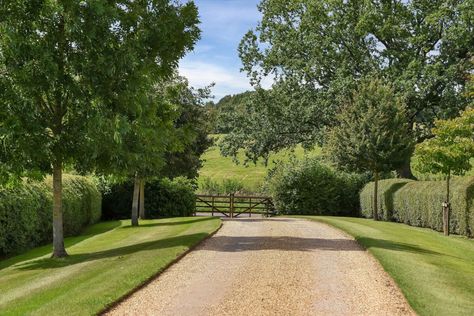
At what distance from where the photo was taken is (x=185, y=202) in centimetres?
3525

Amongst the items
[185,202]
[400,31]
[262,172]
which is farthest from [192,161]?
[262,172]

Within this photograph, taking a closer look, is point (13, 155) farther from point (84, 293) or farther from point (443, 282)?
point (443, 282)

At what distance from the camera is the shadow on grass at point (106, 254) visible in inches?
590

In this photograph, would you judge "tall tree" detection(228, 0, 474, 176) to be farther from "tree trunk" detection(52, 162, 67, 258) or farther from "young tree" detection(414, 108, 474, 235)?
"tree trunk" detection(52, 162, 67, 258)

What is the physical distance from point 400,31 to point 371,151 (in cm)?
915

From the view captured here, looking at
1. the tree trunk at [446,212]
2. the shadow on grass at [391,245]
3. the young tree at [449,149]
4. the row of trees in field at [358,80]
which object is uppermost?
the row of trees in field at [358,80]

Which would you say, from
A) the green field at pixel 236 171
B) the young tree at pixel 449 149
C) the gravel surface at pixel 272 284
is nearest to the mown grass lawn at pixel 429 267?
the gravel surface at pixel 272 284

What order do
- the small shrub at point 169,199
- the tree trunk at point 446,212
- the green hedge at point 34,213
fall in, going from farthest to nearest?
the small shrub at point 169,199, the tree trunk at point 446,212, the green hedge at point 34,213

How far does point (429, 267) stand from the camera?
41.3ft

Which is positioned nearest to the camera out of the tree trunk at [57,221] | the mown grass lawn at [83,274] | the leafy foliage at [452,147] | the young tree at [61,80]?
the mown grass lawn at [83,274]

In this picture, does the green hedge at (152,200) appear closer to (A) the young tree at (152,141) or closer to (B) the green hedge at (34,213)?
(A) the young tree at (152,141)

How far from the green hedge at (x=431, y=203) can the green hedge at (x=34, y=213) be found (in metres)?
16.6

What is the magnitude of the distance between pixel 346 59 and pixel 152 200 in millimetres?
16382

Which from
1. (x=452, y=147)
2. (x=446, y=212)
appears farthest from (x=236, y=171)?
(x=452, y=147)
